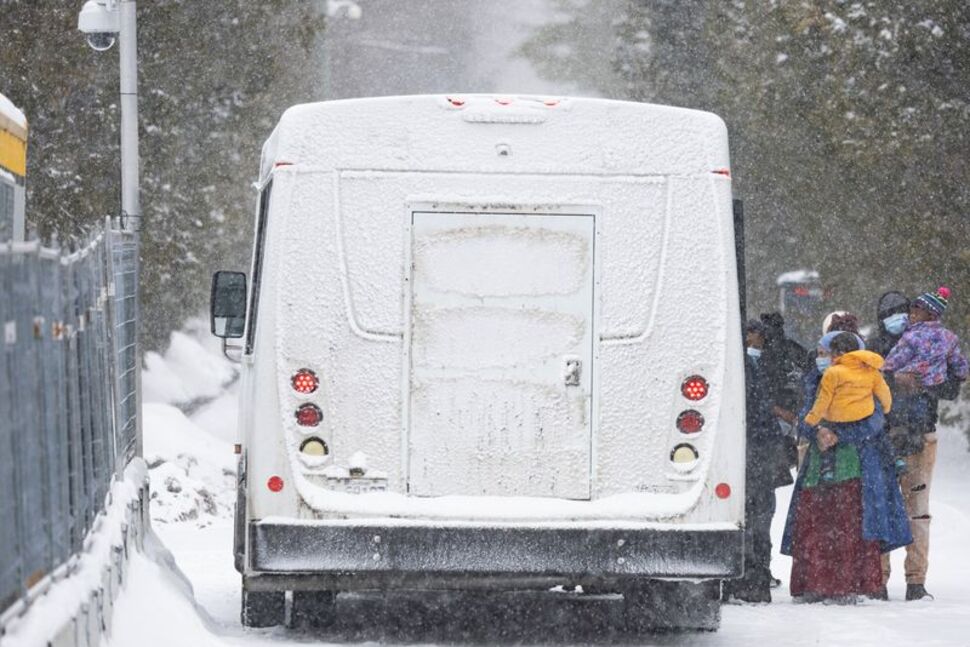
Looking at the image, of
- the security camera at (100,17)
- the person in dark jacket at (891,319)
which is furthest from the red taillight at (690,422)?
the security camera at (100,17)

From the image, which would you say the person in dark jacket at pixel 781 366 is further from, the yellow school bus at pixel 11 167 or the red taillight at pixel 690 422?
the yellow school bus at pixel 11 167

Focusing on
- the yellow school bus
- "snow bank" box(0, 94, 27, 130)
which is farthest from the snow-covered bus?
"snow bank" box(0, 94, 27, 130)

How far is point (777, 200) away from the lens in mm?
32125

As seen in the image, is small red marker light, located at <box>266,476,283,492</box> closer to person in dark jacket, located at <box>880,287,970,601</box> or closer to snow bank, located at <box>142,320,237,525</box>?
person in dark jacket, located at <box>880,287,970,601</box>

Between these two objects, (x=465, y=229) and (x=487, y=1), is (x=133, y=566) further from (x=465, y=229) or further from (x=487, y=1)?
(x=487, y=1)

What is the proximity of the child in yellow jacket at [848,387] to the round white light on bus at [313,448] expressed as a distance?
3.85 meters

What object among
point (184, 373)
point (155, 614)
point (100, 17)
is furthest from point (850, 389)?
point (184, 373)

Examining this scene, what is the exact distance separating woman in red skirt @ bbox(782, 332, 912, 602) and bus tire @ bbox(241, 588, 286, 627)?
11.3 ft

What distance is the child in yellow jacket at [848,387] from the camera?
1174 cm

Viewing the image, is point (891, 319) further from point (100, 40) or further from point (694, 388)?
point (100, 40)

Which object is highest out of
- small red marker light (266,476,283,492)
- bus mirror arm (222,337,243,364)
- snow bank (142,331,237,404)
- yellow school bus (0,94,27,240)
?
yellow school bus (0,94,27,240)

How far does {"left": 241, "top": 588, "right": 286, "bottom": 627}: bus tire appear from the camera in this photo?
986 cm

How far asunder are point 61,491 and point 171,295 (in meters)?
23.6

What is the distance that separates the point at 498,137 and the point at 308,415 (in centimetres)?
151
